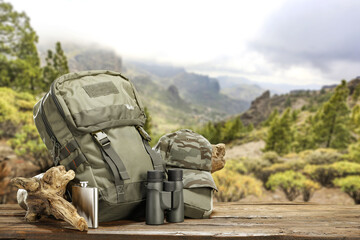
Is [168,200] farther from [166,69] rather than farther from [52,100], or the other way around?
[166,69]

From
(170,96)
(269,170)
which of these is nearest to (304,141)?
(269,170)

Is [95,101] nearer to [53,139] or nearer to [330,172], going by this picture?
[53,139]

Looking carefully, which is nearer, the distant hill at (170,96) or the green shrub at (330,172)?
the green shrub at (330,172)

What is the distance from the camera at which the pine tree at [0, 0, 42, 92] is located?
29.5 ft

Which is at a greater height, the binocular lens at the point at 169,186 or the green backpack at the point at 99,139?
the green backpack at the point at 99,139

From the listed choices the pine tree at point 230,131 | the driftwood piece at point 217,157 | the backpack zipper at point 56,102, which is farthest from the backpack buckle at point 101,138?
the pine tree at point 230,131

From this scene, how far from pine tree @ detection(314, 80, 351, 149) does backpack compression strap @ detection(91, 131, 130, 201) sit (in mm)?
8488

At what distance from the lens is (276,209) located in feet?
6.39

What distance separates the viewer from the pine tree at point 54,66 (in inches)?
365

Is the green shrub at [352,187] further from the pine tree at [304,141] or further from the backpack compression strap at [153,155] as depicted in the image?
the backpack compression strap at [153,155]

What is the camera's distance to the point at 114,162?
1341 mm

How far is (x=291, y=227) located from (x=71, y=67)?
34.5 feet

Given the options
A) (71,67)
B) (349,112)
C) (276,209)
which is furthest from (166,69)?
(276,209)

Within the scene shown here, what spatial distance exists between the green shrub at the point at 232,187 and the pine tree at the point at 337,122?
161 inches
